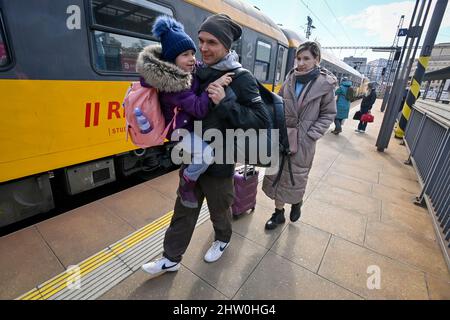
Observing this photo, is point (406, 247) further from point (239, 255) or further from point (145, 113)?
point (145, 113)

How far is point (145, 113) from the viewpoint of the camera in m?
1.39

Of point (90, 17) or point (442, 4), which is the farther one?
point (442, 4)

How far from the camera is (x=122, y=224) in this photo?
2.70 m

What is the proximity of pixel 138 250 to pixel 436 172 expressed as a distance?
14.4 ft

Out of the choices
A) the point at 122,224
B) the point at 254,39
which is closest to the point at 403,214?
the point at 122,224

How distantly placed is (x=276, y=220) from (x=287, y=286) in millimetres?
895

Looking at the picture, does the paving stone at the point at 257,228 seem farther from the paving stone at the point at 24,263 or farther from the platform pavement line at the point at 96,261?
the paving stone at the point at 24,263

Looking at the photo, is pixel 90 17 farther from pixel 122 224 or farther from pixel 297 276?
pixel 297 276

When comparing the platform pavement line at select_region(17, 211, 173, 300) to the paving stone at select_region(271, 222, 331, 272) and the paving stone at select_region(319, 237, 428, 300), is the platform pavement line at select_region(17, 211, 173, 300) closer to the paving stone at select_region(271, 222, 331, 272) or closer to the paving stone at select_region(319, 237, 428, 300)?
the paving stone at select_region(271, 222, 331, 272)

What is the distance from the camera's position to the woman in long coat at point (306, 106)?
7.55ft

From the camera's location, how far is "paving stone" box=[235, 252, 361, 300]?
77.1 inches

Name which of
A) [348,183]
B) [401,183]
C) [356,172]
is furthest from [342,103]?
[348,183]

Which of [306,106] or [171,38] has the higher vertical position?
[171,38]

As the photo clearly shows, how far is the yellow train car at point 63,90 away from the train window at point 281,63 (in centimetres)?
432
